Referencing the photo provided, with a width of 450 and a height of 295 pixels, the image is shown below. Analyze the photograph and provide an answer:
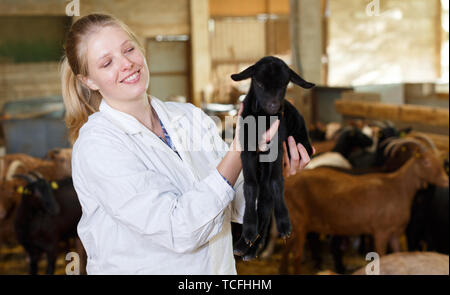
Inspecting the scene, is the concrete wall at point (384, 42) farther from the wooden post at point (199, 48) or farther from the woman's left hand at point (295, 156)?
the woman's left hand at point (295, 156)

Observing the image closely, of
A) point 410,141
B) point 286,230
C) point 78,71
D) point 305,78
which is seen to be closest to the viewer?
point 286,230

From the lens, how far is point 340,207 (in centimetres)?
397

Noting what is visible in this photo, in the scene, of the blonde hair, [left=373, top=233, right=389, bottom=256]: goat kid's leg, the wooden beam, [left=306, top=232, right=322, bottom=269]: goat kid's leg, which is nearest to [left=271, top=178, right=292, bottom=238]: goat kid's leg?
the blonde hair

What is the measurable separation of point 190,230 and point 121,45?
51 cm

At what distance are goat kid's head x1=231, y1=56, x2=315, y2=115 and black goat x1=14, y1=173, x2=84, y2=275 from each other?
10.7 feet

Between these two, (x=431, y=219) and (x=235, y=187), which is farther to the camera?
(x=431, y=219)

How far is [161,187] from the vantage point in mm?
1329

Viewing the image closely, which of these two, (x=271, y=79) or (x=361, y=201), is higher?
(x=271, y=79)

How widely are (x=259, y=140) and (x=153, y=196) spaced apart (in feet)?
0.94

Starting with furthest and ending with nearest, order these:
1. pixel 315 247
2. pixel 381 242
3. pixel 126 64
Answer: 1. pixel 315 247
2. pixel 381 242
3. pixel 126 64

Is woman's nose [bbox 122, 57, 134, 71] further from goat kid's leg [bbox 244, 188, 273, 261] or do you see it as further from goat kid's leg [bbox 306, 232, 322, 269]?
goat kid's leg [bbox 306, 232, 322, 269]

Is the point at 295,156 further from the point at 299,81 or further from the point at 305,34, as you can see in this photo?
the point at 305,34

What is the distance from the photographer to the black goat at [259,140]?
1.16 metres

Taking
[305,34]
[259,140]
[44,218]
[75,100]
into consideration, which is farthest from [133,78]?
[305,34]
